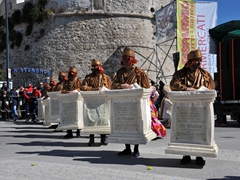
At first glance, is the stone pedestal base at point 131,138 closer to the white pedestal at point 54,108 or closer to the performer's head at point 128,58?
the performer's head at point 128,58

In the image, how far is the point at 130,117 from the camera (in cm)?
716

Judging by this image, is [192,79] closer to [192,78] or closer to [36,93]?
[192,78]

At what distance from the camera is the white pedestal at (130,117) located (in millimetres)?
6988

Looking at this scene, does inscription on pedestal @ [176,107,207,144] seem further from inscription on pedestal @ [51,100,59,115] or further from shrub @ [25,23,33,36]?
shrub @ [25,23,33,36]

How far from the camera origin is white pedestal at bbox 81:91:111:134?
8.74 meters

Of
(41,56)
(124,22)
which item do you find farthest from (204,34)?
(41,56)

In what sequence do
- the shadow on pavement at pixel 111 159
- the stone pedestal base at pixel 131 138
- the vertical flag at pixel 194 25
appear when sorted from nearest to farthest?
the shadow on pavement at pixel 111 159
the stone pedestal base at pixel 131 138
the vertical flag at pixel 194 25

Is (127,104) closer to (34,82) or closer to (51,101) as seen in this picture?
(51,101)

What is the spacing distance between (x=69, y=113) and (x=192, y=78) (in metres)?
4.71

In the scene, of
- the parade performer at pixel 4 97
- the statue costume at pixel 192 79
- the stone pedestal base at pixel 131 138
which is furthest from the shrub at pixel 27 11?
the statue costume at pixel 192 79

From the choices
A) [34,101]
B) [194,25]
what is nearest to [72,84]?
→ [34,101]

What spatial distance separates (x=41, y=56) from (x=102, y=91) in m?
22.7

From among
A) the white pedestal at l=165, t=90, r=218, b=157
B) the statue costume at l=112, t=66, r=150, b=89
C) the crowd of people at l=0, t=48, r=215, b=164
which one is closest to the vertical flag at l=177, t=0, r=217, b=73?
the crowd of people at l=0, t=48, r=215, b=164

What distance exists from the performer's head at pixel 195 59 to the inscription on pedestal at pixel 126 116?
1272 mm
